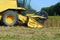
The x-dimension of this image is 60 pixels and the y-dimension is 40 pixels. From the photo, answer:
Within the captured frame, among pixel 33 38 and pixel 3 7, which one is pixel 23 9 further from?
pixel 33 38

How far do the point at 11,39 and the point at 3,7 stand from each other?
6000 millimetres

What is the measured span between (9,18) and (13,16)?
0.89 ft

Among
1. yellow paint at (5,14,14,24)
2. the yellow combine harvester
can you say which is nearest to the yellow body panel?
the yellow combine harvester

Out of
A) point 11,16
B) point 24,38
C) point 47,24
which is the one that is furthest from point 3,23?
point 24,38

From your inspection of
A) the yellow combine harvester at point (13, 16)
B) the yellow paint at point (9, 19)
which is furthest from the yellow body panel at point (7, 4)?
the yellow paint at point (9, 19)

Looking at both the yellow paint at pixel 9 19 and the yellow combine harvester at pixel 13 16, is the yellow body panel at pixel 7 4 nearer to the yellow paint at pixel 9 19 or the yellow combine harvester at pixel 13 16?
the yellow combine harvester at pixel 13 16

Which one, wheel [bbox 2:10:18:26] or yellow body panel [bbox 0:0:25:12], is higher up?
yellow body panel [bbox 0:0:25:12]

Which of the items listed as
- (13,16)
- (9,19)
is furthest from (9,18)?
(13,16)

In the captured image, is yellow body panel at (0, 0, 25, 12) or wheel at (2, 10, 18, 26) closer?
wheel at (2, 10, 18, 26)

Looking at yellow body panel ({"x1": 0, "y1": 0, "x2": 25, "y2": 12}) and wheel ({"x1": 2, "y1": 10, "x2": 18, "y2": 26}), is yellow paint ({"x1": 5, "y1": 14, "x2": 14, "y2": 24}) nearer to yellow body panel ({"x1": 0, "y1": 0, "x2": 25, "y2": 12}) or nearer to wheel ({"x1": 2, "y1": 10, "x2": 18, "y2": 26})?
wheel ({"x1": 2, "y1": 10, "x2": 18, "y2": 26})

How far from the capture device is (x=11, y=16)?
15086 millimetres

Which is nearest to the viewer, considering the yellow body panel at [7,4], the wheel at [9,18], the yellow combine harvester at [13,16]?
the yellow combine harvester at [13,16]

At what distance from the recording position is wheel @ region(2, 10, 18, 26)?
48.9ft

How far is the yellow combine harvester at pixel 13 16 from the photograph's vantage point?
48.2ft
